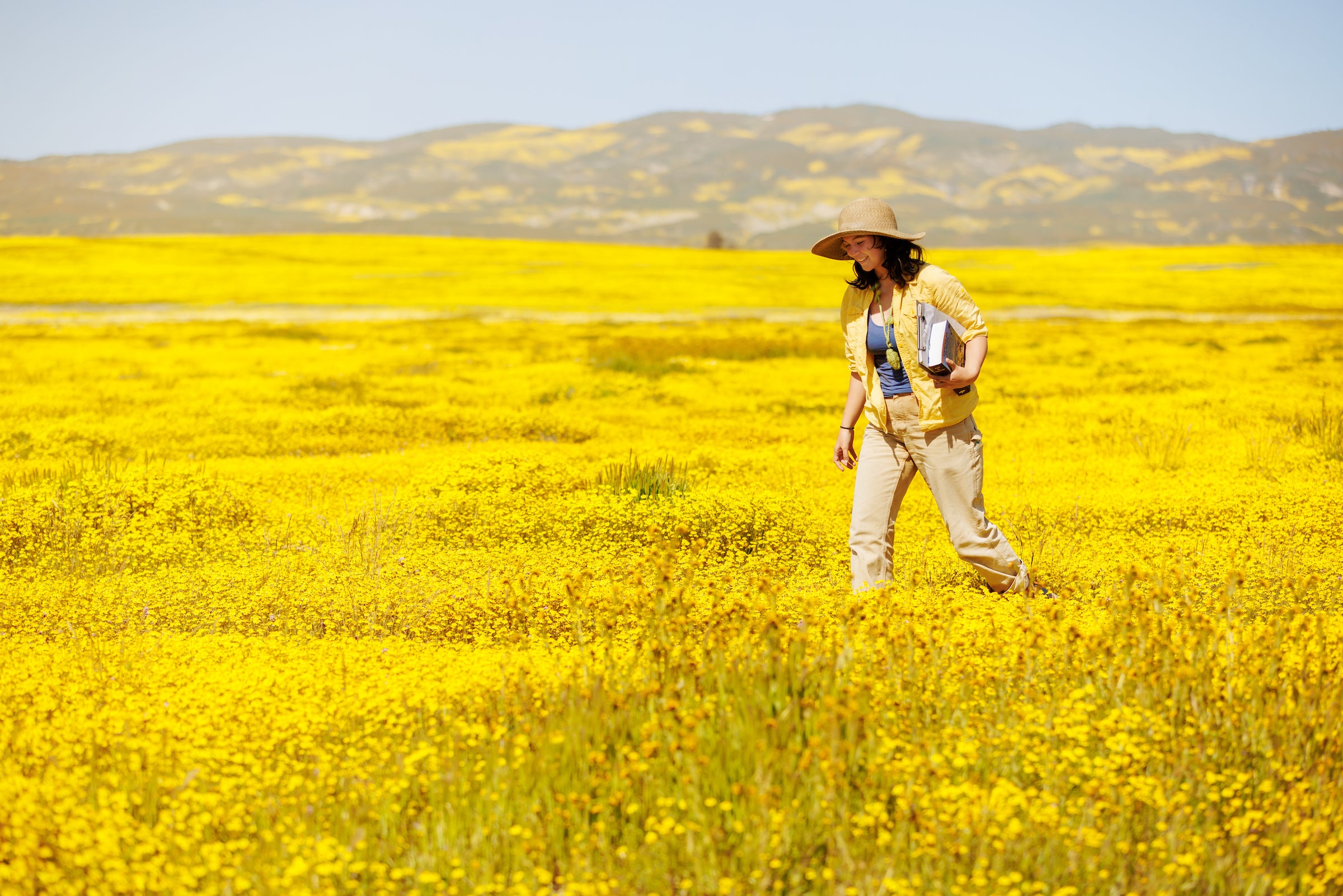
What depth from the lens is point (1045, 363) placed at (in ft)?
70.8

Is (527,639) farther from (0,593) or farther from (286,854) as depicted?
(0,593)

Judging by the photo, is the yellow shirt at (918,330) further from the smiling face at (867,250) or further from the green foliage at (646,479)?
the green foliage at (646,479)

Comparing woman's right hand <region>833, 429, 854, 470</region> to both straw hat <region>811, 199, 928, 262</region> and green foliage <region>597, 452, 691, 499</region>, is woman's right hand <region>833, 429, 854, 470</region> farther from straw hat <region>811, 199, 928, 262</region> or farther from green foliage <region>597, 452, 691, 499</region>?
green foliage <region>597, 452, 691, 499</region>

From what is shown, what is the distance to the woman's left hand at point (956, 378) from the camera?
19.1 ft

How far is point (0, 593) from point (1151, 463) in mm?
10038

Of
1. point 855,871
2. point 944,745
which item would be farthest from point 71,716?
point 944,745

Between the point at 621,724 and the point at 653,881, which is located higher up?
the point at 621,724

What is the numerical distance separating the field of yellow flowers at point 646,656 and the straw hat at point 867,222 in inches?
76.0

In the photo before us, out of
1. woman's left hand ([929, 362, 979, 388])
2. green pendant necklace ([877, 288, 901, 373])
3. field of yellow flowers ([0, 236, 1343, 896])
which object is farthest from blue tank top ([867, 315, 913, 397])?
field of yellow flowers ([0, 236, 1343, 896])

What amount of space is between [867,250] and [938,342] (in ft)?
2.19

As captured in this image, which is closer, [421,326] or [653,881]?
[653,881]

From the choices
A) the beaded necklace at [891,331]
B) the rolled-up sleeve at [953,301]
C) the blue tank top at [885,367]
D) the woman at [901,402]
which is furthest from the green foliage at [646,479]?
the rolled-up sleeve at [953,301]

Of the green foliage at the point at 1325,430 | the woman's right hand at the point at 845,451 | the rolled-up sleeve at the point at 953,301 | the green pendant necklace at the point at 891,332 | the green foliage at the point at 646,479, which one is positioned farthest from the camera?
the green foliage at the point at 1325,430

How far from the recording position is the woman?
5918mm
